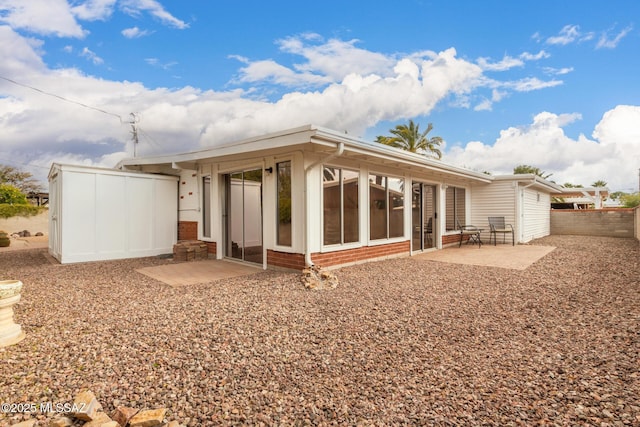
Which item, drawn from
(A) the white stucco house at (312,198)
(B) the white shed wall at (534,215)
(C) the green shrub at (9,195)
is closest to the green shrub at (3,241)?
(C) the green shrub at (9,195)

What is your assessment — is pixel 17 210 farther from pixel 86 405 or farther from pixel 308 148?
pixel 86 405

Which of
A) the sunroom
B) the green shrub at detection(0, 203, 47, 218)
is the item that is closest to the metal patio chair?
the sunroom

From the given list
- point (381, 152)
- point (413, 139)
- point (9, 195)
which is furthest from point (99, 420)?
point (9, 195)

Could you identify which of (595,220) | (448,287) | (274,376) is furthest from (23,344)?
(595,220)

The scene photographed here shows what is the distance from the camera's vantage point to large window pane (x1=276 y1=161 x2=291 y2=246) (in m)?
6.25

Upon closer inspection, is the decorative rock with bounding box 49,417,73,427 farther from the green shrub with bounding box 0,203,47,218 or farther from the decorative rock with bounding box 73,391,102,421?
the green shrub with bounding box 0,203,47,218

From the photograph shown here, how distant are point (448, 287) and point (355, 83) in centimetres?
981

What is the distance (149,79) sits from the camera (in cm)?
1055

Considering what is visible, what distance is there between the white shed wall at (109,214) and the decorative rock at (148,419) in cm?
710

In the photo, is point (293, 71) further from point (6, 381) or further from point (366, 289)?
point (6, 381)

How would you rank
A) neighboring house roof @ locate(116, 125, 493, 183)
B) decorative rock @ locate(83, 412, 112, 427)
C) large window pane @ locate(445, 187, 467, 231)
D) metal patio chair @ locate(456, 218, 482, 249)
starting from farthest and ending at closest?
1. metal patio chair @ locate(456, 218, 482, 249)
2. large window pane @ locate(445, 187, 467, 231)
3. neighboring house roof @ locate(116, 125, 493, 183)
4. decorative rock @ locate(83, 412, 112, 427)

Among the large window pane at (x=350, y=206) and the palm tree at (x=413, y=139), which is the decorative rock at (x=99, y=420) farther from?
the palm tree at (x=413, y=139)

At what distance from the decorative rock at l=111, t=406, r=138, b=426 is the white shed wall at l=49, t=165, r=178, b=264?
22.8 feet

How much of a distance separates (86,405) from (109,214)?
704 cm
